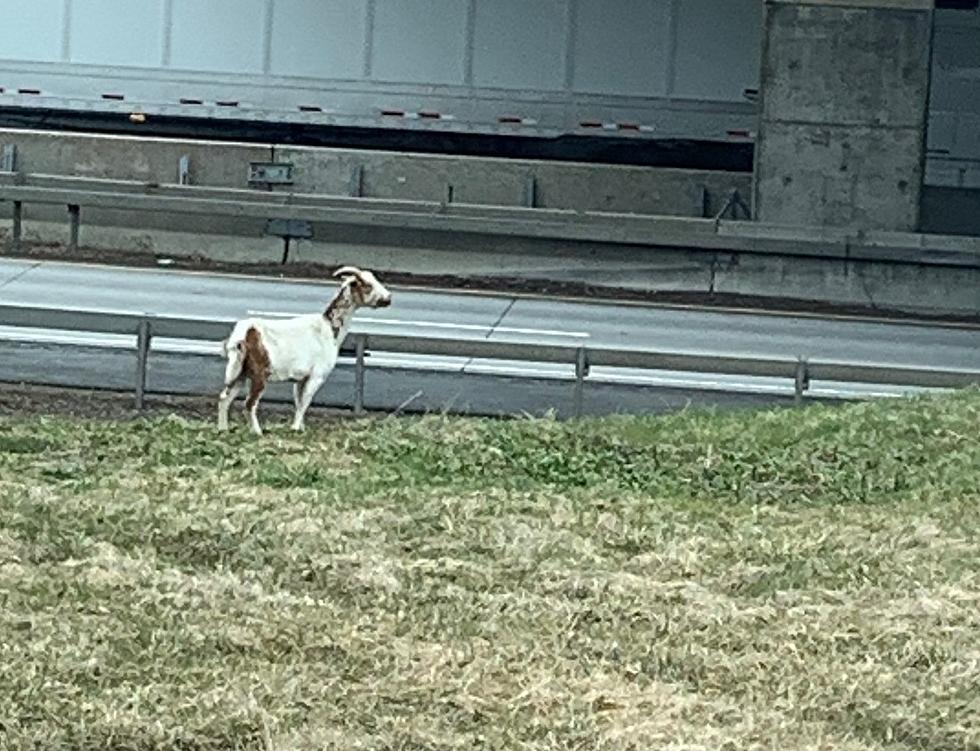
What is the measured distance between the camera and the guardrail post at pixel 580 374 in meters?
18.2

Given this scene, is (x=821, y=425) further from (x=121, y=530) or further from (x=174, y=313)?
(x=174, y=313)

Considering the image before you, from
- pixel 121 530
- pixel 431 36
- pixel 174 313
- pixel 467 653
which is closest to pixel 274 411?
pixel 174 313

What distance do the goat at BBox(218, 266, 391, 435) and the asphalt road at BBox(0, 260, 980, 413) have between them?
238 centimetres

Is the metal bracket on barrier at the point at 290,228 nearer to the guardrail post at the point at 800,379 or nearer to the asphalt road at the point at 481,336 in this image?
the asphalt road at the point at 481,336

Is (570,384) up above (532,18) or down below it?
below

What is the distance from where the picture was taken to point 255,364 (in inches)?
611

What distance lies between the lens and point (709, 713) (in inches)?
222

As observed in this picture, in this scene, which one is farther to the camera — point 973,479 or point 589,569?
point 973,479

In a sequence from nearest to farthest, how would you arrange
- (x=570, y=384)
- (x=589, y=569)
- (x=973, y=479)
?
1. (x=589, y=569)
2. (x=973, y=479)
3. (x=570, y=384)

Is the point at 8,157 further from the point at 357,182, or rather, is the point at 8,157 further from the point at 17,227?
the point at 357,182

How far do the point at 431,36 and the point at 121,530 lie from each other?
2575 centimetres

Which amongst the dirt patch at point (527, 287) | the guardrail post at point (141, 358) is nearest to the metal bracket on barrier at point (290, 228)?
the dirt patch at point (527, 287)

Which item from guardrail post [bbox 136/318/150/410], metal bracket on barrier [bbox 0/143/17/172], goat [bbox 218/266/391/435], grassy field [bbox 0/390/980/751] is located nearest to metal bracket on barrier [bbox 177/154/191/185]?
metal bracket on barrier [bbox 0/143/17/172]

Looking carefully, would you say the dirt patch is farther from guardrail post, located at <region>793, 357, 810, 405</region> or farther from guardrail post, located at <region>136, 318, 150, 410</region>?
guardrail post, located at <region>136, 318, 150, 410</region>
